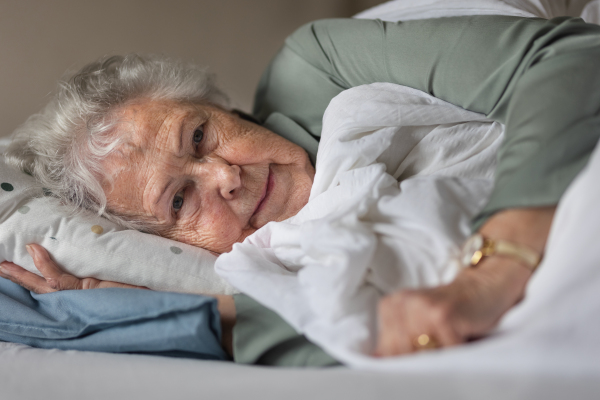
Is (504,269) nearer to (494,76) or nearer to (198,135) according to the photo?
(494,76)

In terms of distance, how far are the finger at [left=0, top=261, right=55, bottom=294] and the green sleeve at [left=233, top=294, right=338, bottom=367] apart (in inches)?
19.3

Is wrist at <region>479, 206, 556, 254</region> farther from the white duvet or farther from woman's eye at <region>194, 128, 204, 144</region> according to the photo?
woman's eye at <region>194, 128, 204, 144</region>

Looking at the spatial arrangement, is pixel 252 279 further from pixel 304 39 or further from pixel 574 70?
pixel 304 39

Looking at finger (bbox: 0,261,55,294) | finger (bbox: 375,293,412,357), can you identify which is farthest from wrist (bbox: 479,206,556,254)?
finger (bbox: 0,261,55,294)

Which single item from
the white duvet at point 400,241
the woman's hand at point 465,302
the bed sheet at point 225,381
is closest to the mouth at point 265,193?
the white duvet at point 400,241

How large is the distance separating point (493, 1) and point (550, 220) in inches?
30.1

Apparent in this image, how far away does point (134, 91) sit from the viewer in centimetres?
109

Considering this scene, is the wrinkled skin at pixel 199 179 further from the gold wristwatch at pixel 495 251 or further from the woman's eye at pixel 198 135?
the gold wristwatch at pixel 495 251

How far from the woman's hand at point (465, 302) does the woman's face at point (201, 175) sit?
53 cm

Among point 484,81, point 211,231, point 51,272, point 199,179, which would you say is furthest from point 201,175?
point 484,81

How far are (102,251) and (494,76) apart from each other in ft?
2.79

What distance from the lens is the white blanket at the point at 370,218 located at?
0.61 meters

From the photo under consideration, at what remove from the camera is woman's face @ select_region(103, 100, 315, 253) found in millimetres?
975

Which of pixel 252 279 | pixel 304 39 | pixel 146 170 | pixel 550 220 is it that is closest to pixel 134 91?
pixel 146 170
